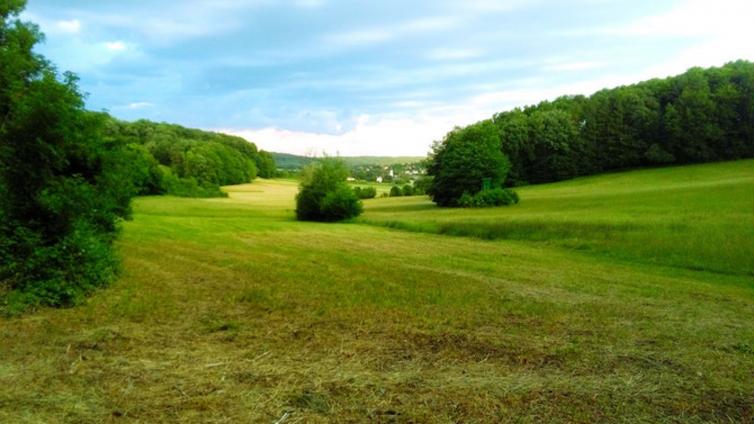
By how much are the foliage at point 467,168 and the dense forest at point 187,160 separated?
33.4 metres

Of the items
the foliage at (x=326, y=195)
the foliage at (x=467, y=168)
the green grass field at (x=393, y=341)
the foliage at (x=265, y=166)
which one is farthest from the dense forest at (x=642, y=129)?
the green grass field at (x=393, y=341)

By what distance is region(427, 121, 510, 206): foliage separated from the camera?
64.4 metres

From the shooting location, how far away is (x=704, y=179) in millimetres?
59406

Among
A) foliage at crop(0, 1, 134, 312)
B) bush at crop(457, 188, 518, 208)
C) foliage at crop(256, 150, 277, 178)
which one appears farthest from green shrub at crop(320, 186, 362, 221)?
foliage at crop(256, 150, 277, 178)

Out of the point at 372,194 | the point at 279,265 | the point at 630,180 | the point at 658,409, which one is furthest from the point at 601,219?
the point at 372,194

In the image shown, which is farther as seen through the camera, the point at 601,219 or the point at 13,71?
the point at 601,219

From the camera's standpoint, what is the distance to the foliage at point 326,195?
51.8 m

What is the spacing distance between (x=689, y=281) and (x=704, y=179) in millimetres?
48121

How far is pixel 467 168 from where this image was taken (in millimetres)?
64188

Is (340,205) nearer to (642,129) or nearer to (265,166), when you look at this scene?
(642,129)

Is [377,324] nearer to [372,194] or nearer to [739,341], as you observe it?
[739,341]

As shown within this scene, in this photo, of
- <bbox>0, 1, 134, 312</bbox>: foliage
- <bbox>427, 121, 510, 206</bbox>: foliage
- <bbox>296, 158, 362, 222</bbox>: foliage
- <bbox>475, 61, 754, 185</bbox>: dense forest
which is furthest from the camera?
<bbox>475, 61, 754, 185</bbox>: dense forest

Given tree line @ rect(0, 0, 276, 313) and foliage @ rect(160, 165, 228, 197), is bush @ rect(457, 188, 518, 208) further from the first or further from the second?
tree line @ rect(0, 0, 276, 313)

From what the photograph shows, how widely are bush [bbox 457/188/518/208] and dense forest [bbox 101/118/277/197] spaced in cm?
3802
